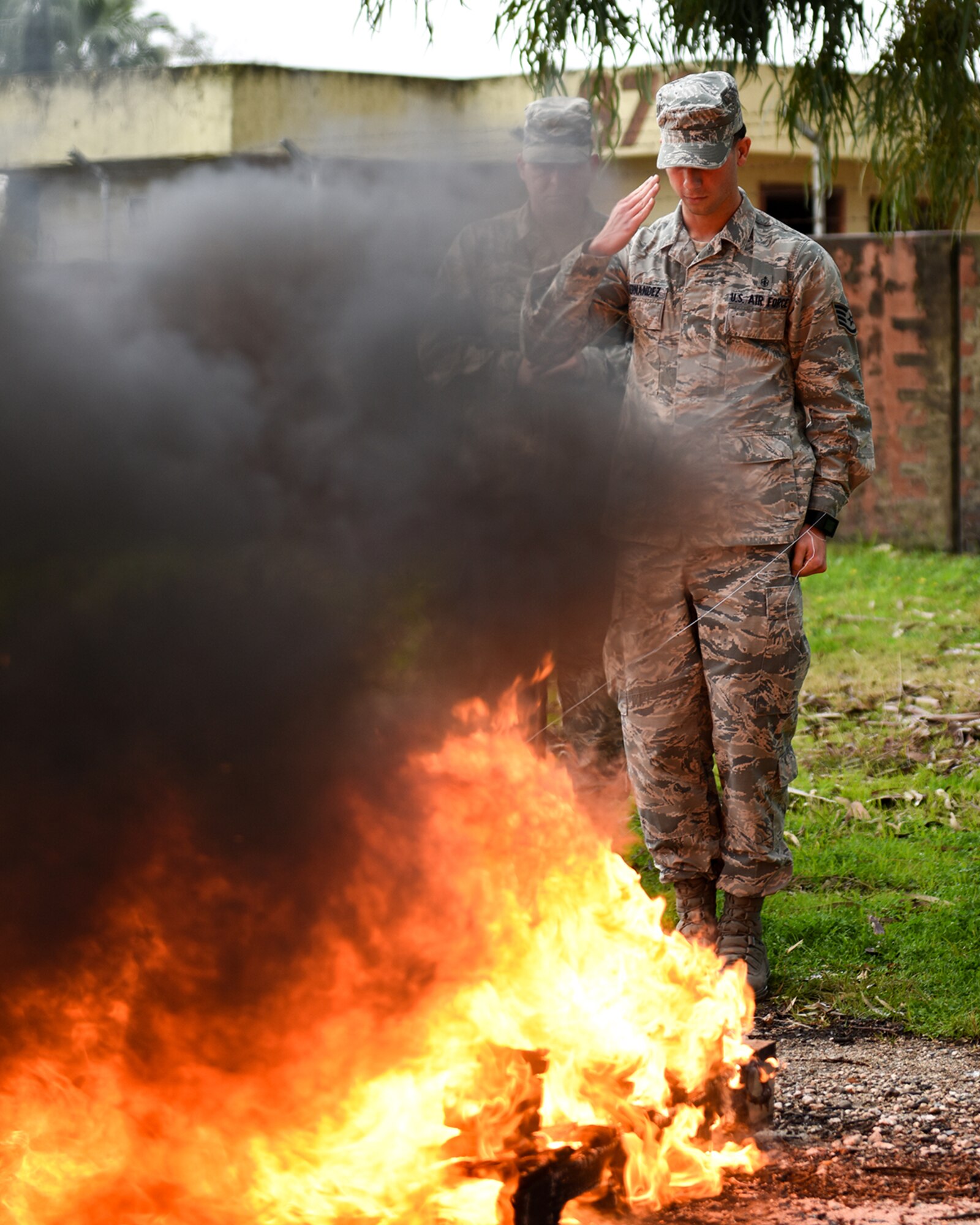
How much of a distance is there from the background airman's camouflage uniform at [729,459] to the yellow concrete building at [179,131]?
82 cm

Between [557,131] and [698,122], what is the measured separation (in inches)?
14.1

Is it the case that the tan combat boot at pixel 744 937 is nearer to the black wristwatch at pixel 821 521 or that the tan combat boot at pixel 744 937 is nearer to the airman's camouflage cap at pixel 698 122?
the black wristwatch at pixel 821 521

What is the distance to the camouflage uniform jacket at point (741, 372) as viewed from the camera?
3.79 metres

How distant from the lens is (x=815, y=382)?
3834mm

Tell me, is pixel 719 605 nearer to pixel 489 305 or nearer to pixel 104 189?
pixel 489 305

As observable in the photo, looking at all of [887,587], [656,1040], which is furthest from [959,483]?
[656,1040]

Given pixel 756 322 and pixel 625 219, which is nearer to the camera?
pixel 625 219

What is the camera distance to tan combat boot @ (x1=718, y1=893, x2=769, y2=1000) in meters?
4.05

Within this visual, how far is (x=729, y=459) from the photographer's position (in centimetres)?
384

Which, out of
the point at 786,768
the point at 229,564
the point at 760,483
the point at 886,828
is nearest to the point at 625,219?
the point at 760,483

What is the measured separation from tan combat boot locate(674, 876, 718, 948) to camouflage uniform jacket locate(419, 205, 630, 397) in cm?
144

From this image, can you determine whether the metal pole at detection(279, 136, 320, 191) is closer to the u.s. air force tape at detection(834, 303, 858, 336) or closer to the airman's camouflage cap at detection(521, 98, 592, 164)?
the airman's camouflage cap at detection(521, 98, 592, 164)

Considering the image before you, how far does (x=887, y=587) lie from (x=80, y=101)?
8396 mm

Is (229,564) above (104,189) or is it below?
below
